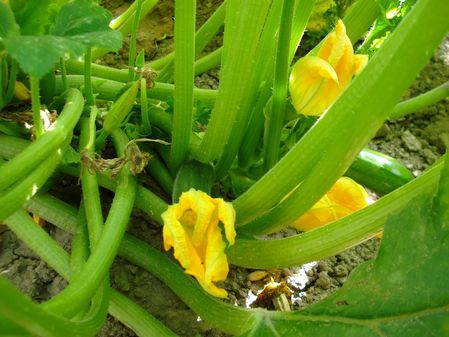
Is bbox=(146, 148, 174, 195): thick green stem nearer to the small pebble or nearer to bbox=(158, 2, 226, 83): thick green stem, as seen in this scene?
bbox=(158, 2, 226, 83): thick green stem

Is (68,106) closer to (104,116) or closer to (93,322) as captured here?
(104,116)

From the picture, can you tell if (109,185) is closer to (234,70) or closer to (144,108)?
(144,108)

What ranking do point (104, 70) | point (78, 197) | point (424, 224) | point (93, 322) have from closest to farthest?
point (424, 224) < point (93, 322) < point (78, 197) < point (104, 70)

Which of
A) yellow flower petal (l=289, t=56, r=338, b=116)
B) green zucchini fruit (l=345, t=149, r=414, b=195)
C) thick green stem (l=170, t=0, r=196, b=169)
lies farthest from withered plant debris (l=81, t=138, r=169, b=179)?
green zucchini fruit (l=345, t=149, r=414, b=195)

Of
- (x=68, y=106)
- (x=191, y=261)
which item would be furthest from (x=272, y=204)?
(x=68, y=106)

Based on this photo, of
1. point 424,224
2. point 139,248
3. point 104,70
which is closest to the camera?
point 424,224

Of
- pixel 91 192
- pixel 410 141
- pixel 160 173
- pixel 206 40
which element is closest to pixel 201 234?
pixel 91 192

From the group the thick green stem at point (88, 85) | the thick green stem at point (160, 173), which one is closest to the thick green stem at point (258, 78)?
the thick green stem at point (160, 173)
